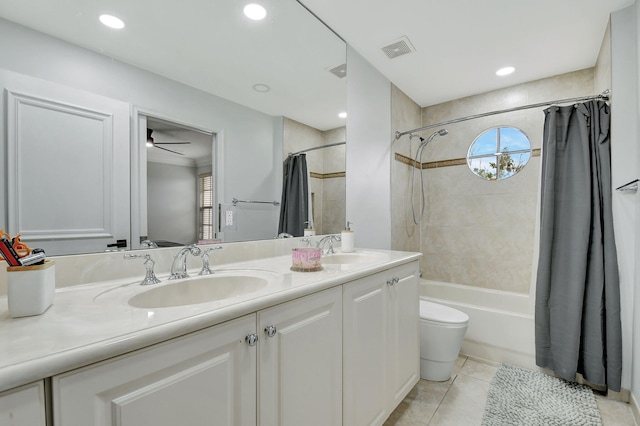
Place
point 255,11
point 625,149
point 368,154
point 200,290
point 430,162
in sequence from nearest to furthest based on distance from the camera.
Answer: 1. point 200,290
2. point 255,11
3. point 625,149
4. point 368,154
5. point 430,162

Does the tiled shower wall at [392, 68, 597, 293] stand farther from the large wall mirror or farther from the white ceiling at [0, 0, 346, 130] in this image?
the large wall mirror

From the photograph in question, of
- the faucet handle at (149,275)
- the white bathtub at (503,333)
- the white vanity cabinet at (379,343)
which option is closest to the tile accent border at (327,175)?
the white vanity cabinet at (379,343)

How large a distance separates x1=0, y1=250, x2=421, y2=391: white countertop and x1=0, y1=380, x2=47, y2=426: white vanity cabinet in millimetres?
21

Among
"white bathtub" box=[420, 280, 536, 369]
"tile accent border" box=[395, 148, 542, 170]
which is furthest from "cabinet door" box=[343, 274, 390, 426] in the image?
"tile accent border" box=[395, 148, 542, 170]

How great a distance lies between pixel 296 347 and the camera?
0.97 metres

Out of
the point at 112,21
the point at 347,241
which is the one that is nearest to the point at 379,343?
the point at 347,241

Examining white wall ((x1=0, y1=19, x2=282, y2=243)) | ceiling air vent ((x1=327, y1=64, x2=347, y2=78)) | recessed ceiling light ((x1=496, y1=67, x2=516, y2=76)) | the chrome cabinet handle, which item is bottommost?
the chrome cabinet handle

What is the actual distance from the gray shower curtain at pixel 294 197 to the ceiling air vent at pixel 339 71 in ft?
2.11

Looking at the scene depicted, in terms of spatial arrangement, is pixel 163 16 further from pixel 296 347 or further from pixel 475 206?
pixel 475 206

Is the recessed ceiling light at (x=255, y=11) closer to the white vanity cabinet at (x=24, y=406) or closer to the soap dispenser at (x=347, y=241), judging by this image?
the soap dispenser at (x=347, y=241)

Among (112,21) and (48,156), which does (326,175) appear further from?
(48,156)

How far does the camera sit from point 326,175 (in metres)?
2.06

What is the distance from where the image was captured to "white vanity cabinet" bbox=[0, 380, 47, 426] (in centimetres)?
46

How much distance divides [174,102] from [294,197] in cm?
81
